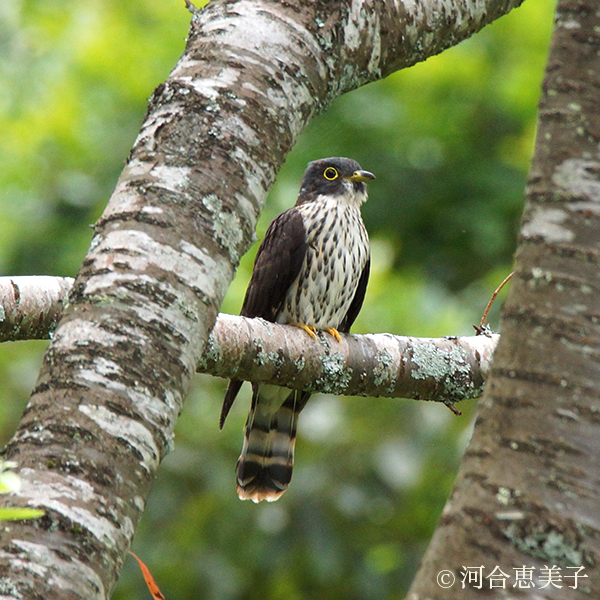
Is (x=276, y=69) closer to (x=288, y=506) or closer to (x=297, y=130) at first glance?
(x=297, y=130)

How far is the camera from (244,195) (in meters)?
1.85

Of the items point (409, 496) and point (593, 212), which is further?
point (409, 496)

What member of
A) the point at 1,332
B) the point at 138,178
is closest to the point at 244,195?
the point at 138,178

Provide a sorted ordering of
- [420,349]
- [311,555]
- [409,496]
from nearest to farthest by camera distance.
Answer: [420,349], [311,555], [409,496]

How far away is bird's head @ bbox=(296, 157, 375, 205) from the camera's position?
5.43 metres

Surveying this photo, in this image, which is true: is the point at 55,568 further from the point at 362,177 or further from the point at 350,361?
the point at 362,177

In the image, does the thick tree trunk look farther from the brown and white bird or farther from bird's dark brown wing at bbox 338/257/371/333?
bird's dark brown wing at bbox 338/257/371/333

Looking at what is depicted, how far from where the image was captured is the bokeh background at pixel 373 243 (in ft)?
18.0

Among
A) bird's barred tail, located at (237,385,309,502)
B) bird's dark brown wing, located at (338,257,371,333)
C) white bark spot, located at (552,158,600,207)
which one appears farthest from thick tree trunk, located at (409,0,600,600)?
bird's dark brown wing, located at (338,257,371,333)

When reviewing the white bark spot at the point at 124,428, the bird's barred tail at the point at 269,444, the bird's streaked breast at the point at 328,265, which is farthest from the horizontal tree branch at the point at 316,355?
the white bark spot at the point at 124,428

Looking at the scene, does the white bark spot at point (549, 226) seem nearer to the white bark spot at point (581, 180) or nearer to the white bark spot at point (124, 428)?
the white bark spot at point (581, 180)

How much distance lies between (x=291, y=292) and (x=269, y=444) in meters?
0.94

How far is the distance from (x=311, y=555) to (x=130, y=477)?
4.07 meters

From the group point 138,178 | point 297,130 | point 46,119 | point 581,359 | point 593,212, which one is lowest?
point 581,359
